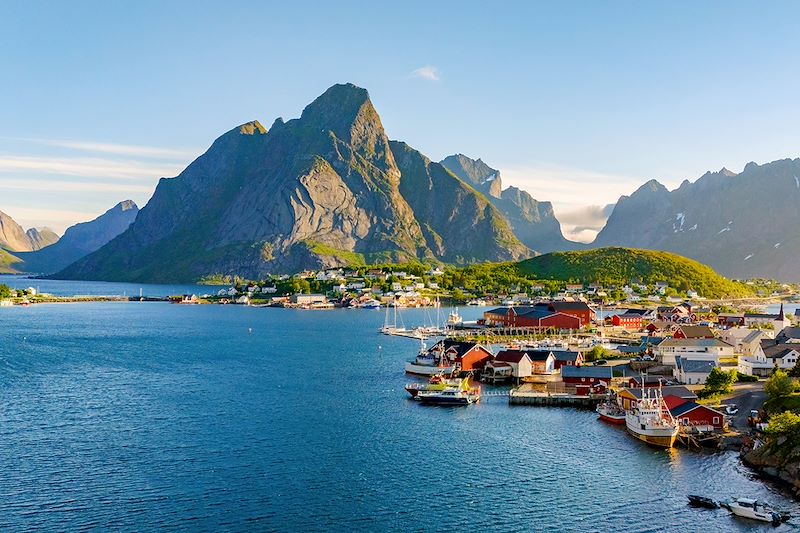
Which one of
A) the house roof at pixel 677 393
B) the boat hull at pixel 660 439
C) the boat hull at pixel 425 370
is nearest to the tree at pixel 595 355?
the boat hull at pixel 425 370

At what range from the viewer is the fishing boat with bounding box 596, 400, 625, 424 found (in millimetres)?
47000

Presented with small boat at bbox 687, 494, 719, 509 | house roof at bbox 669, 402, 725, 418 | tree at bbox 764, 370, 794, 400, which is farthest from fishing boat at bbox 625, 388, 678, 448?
small boat at bbox 687, 494, 719, 509

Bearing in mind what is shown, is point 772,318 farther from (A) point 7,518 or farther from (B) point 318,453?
(A) point 7,518

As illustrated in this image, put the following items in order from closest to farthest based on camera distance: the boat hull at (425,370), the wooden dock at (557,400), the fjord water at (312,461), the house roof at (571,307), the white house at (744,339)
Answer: the fjord water at (312,461), the wooden dock at (557,400), the boat hull at (425,370), the white house at (744,339), the house roof at (571,307)

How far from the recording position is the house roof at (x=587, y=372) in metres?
56.9

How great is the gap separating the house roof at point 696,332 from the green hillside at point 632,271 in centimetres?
9491

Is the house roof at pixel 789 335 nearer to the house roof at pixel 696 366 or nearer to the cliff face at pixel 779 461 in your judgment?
the house roof at pixel 696 366

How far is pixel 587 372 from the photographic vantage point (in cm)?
5788

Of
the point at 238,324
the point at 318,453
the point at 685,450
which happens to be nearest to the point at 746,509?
the point at 685,450

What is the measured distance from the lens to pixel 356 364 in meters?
72.2


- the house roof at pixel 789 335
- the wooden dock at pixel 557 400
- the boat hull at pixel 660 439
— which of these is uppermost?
the house roof at pixel 789 335

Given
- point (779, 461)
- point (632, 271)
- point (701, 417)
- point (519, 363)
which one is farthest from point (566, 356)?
point (632, 271)

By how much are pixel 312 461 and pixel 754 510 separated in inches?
792

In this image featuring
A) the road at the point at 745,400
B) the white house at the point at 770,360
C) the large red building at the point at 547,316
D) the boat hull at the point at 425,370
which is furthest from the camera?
the large red building at the point at 547,316
